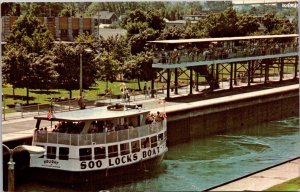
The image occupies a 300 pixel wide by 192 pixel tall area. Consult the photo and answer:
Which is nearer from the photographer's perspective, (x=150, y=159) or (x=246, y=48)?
(x=150, y=159)

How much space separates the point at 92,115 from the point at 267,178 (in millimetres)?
4591

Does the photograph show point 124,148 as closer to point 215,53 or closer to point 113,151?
point 113,151

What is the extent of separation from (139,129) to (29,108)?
430 centimetres

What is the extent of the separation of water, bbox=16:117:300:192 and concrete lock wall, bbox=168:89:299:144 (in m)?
0.42

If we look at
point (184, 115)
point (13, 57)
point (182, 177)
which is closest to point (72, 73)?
point (13, 57)

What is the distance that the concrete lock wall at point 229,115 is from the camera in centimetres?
2170

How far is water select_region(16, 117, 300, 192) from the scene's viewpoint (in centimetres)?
1585

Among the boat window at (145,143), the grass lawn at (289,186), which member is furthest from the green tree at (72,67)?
the grass lawn at (289,186)

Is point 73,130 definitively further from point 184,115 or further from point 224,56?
point 224,56

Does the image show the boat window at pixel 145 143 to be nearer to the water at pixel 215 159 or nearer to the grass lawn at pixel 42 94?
the water at pixel 215 159

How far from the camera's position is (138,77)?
86.5 feet

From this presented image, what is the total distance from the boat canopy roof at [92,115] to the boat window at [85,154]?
0.69 meters

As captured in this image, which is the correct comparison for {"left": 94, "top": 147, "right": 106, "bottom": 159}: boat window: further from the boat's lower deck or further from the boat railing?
the boat's lower deck

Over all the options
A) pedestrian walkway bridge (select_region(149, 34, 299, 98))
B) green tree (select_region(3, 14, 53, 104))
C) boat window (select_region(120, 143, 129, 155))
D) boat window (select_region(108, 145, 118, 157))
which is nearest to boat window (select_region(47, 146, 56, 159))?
boat window (select_region(108, 145, 118, 157))
